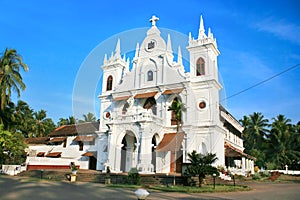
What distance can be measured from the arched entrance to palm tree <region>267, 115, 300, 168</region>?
30849 millimetres

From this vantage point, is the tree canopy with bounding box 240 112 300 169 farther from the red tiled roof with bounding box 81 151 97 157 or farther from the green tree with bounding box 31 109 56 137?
the green tree with bounding box 31 109 56 137

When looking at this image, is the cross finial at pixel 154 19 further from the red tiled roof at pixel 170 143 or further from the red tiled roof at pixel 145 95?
the red tiled roof at pixel 170 143

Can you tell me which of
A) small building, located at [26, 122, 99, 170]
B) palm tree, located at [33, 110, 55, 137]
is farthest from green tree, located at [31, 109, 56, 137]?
small building, located at [26, 122, 99, 170]

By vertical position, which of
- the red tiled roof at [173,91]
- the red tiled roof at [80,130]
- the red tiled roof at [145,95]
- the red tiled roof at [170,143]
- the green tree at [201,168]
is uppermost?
the red tiled roof at [173,91]

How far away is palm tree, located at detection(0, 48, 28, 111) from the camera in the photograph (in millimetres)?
28609

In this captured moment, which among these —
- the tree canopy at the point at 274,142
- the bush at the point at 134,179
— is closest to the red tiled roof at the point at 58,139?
the bush at the point at 134,179

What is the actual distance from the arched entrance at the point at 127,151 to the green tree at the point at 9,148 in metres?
10.8

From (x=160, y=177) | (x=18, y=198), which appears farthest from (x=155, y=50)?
(x=18, y=198)

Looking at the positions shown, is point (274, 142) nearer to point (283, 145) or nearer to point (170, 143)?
point (283, 145)

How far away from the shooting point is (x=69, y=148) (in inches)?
1438

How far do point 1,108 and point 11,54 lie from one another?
19.9 ft

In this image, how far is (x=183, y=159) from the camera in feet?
86.8

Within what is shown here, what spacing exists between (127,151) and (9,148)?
1192 centimetres

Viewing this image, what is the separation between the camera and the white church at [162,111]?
2662 cm
